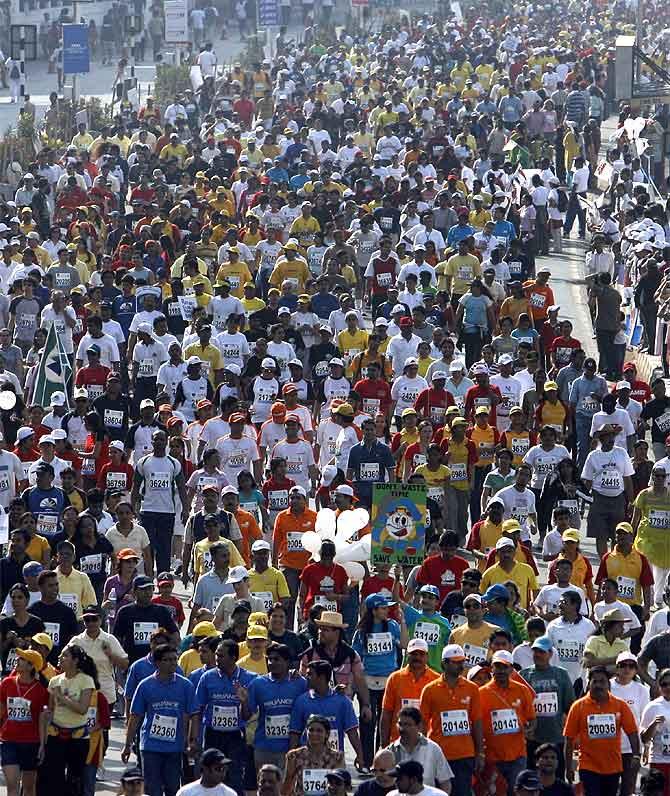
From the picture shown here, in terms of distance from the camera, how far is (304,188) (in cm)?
3584

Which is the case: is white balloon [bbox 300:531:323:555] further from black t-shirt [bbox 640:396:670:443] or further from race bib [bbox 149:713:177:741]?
black t-shirt [bbox 640:396:670:443]

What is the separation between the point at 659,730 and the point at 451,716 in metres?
1.24

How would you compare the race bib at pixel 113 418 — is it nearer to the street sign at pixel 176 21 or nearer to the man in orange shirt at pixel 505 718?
the man in orange shirt at pixel 505 718

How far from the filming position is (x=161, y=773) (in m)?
15.4

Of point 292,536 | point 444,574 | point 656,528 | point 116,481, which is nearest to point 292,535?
point 292,536

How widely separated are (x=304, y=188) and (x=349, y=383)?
39.7 feet

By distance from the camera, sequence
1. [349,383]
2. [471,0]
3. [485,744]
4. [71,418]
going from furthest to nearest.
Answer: [471,0], [349,383], [71,418], [485,744]

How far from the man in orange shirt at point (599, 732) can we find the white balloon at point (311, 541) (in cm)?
373

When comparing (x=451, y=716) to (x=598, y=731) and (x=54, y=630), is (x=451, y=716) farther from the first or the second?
(x=54, y=630)

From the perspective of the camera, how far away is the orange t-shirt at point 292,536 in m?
19.1

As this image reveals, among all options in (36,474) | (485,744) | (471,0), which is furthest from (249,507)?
(471,0)

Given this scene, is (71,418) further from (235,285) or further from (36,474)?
(235,285)

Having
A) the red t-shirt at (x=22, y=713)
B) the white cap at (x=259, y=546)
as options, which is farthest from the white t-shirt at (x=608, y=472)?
the red t-shirt at (x=22, y=713)

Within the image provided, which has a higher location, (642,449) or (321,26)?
(321,26)
